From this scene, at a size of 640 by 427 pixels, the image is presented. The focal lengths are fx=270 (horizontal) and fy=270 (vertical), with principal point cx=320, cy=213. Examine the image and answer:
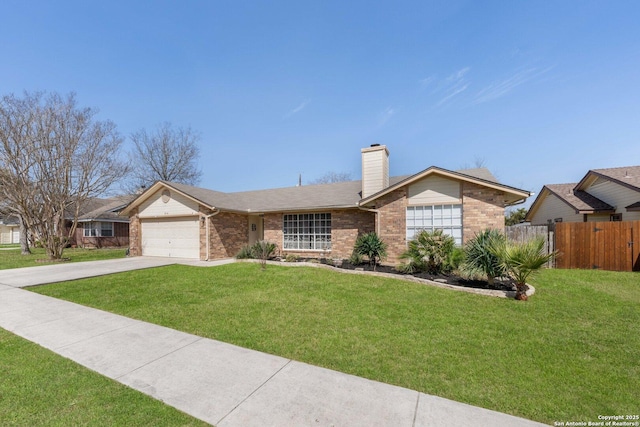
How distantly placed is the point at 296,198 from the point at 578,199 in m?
16.5

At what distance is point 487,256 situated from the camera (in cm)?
755

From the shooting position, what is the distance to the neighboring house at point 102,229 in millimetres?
26125

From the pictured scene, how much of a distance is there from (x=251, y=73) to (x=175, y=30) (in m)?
3.47

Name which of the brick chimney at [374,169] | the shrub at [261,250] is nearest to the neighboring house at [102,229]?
the shrub at [261,250]

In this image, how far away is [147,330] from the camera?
514 cm

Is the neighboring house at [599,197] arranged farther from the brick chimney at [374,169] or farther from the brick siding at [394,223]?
the brick chimney at [374,169]

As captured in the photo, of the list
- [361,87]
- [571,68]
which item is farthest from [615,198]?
[361,87]

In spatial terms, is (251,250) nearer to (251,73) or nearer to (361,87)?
(251,73)

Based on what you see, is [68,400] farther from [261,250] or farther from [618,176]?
[618,176]

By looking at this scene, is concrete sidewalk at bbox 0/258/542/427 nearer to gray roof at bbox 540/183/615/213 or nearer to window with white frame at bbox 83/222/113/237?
gray roof at bbox 540/183/615/213

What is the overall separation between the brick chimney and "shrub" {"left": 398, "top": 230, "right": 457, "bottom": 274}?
4.47 m

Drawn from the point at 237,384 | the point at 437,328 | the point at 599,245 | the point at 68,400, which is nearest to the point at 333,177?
the point at 599,245

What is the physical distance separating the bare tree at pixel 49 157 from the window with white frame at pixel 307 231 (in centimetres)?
1344

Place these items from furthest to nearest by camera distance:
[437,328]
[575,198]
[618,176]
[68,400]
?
[575,198]
[618,176]
[437,328]
[68,400]
